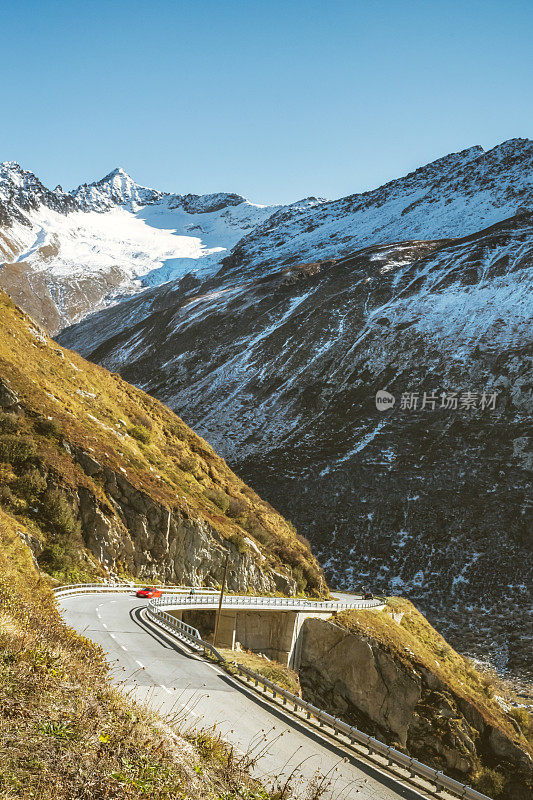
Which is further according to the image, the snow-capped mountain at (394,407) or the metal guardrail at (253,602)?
the snow-capped mountain at (394,407)

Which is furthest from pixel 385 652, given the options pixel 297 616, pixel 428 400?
pixel 428 400

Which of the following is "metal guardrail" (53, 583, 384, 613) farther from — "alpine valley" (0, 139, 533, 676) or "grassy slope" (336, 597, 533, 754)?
"alpine valley" (0, 139, 533, 676)

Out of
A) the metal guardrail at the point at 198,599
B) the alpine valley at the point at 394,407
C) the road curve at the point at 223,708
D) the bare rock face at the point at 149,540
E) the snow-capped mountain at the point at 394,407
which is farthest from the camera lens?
the snow-capped mountain at the point at 394,407

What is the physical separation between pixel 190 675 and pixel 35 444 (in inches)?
661

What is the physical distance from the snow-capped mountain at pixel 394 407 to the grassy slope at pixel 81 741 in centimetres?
4957

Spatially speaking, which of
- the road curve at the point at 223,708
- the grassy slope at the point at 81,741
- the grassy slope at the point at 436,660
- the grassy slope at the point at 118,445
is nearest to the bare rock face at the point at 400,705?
the grassy slope at the point at 436,660

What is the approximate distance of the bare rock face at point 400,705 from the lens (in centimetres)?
3150

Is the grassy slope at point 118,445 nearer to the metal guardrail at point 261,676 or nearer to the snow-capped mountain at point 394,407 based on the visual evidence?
the metal guardrail at point 261,676

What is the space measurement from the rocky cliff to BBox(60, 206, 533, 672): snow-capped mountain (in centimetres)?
1803

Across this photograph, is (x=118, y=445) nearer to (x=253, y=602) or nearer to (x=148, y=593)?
(x=148, y=593)

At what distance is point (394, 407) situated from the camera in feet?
306

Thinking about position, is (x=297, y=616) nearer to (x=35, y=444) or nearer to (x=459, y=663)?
(x=459, y=663)

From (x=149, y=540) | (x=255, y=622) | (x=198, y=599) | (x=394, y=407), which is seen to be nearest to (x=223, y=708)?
(x=198, y=599)

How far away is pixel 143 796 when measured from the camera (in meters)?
6.42
